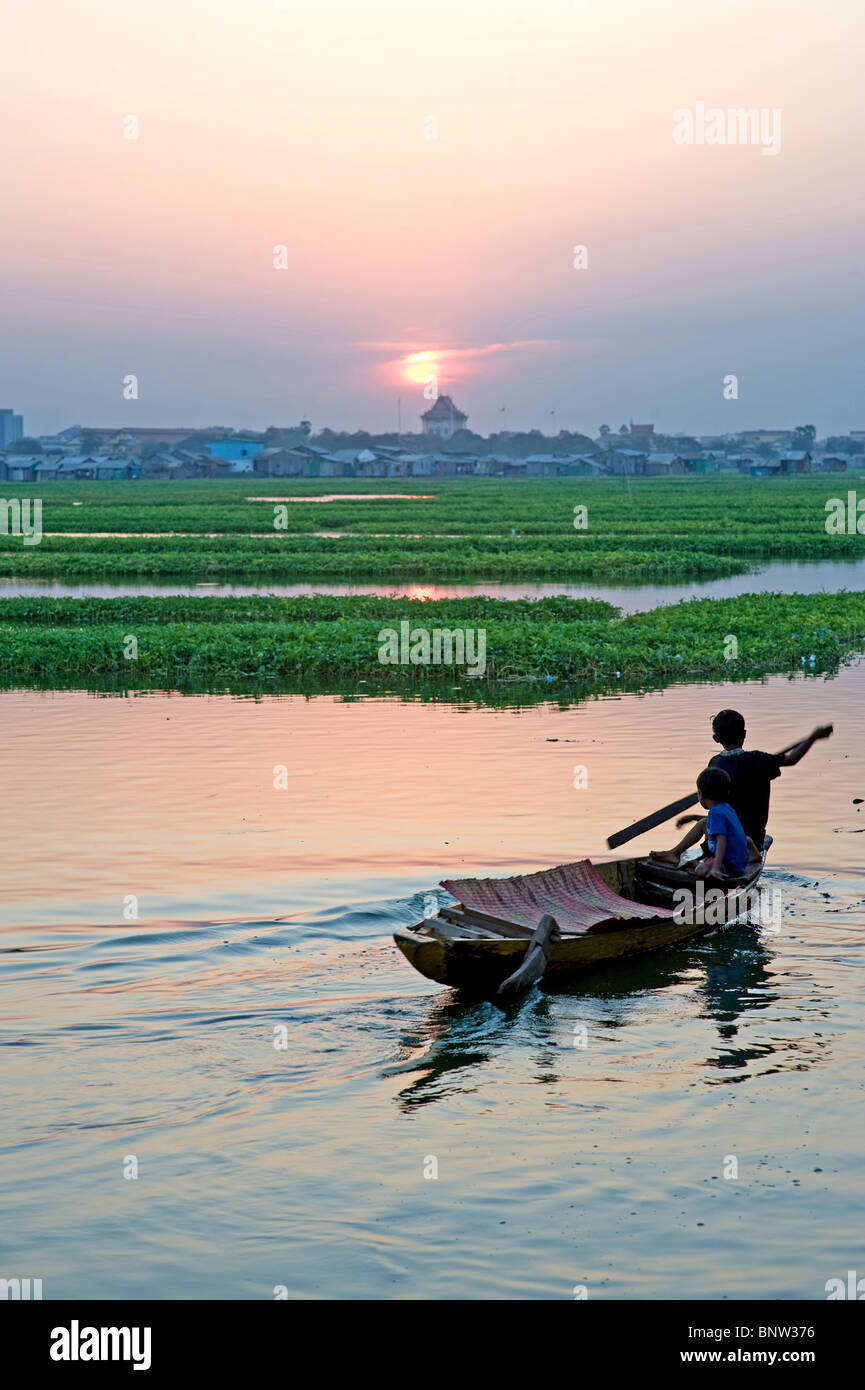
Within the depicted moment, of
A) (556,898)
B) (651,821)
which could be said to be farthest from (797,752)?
(556,898)

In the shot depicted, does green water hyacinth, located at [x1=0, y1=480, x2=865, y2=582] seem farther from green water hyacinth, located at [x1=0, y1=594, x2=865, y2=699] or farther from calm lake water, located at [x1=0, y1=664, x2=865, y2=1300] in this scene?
calm lake water, located at [x1=0, y1=664, x2=865, y2=1300]

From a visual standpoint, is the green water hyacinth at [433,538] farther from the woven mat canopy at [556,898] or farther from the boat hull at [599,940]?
the woven mat canopy at [556,898]

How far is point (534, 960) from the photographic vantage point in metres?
8.27


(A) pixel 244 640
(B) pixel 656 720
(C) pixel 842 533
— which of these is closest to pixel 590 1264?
(B) pixel 656 720

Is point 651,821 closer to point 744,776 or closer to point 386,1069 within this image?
point 744,776

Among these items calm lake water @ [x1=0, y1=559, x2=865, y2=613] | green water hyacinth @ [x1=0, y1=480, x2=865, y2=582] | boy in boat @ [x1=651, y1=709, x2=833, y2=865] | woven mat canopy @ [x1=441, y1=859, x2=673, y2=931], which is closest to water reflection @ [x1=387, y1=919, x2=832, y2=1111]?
woven mat canopy @ [x1=441, y1=859, x2=673, y2=931]

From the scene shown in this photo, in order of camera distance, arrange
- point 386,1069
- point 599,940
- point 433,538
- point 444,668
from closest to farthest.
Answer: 1. point 386,1069
2. point 599,940
3. point 444,668
4. point 433,538

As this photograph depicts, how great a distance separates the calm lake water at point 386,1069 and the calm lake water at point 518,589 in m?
20.1

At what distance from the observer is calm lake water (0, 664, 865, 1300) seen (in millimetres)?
5840

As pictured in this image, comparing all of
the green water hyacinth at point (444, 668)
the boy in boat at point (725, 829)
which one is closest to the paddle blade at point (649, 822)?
the boy in boat at point (725, 829)

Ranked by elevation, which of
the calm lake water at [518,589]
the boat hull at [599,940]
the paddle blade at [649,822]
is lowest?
the boat hull at [599,940]

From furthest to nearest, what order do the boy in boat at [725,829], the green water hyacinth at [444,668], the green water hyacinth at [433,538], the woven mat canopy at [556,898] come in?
the green water hyacinth at [433,538]
the green water hyacinth at [444,668]
the boy in boat at [725,829]
the woven mat canopy at [556,898]

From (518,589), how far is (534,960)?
2810 cm

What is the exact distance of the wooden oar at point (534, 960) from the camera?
8164mm
